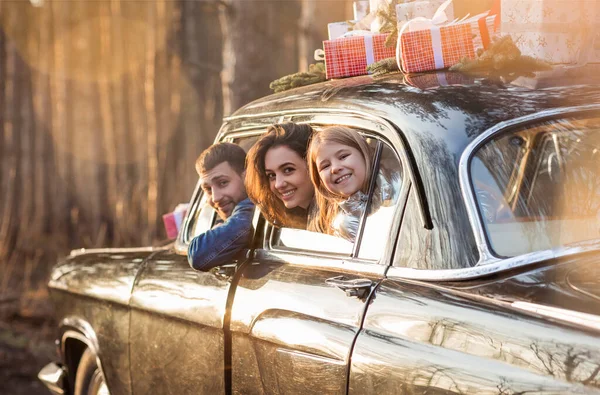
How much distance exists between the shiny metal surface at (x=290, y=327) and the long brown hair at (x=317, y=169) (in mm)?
177

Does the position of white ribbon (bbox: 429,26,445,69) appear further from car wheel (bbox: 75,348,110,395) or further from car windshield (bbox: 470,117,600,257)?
car wheel (bbox: 75,348,110,395)

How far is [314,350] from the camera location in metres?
2.95

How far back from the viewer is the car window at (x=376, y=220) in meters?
3.08

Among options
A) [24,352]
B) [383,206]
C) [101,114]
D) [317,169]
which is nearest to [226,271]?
[317,169]

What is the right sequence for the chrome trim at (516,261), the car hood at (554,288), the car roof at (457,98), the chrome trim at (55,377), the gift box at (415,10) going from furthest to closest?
the chrome trim at (55,377) < the gift box at (415,10) < the car roof at (457,98) < the chrome trim at (516,261) < the car hood at (554,288)

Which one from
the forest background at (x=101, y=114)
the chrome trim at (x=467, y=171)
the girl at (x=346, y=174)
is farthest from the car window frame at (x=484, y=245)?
the forest background at (x=101, y=114)

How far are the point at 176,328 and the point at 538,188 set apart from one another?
1.67 metres

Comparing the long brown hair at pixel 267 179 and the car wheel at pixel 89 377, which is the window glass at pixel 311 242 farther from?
the car wheel at pixel 89 377

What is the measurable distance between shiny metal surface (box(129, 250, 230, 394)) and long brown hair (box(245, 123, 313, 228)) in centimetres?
33

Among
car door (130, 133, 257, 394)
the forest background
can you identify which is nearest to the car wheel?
car door (130, 133, 257, 394)

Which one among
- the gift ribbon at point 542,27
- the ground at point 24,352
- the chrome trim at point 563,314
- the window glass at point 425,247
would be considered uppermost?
the gift ribbon at point 542,27

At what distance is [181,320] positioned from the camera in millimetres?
3863

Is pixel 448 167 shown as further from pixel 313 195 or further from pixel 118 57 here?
pixel 118 57

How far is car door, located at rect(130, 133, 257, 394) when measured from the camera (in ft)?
12.0
